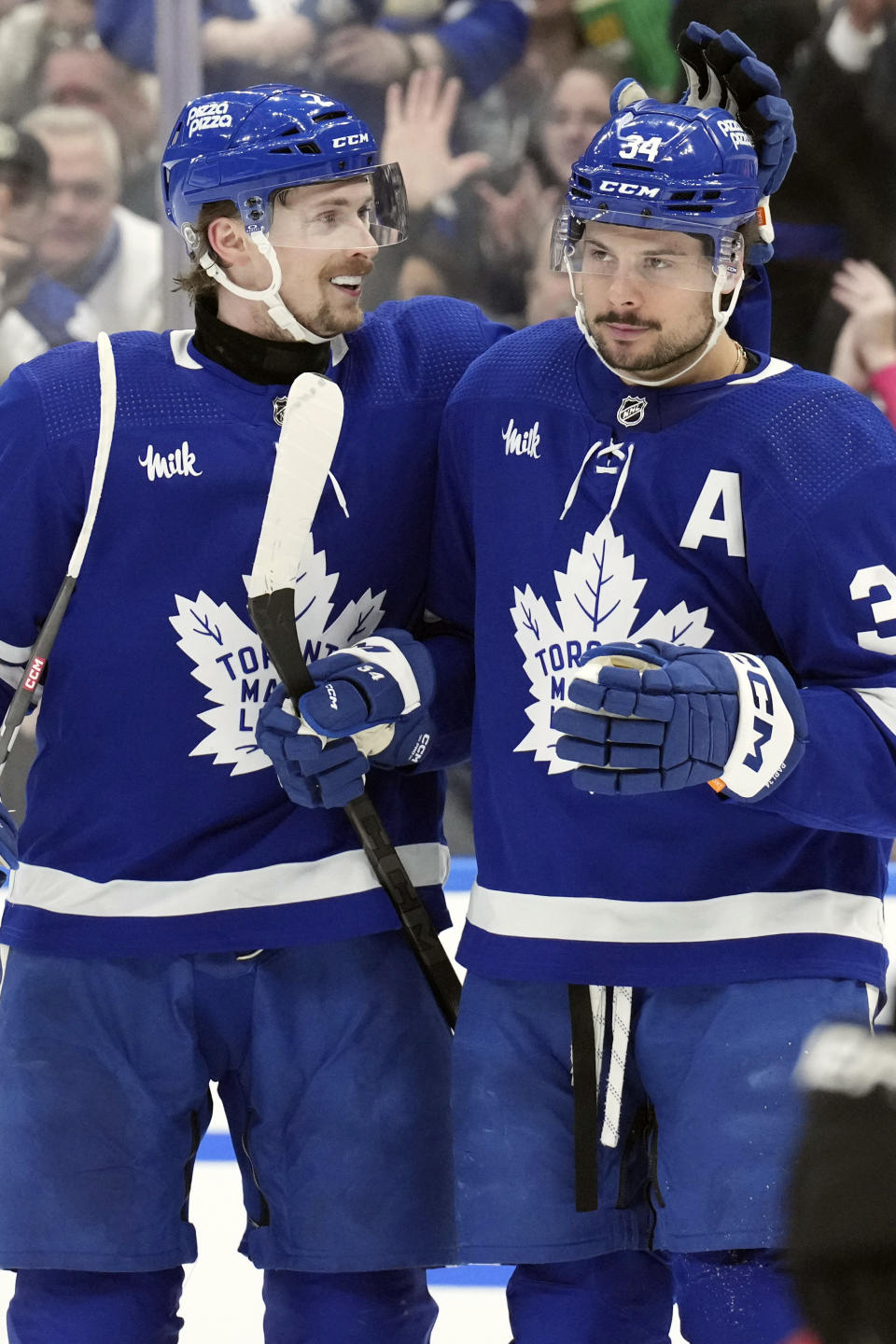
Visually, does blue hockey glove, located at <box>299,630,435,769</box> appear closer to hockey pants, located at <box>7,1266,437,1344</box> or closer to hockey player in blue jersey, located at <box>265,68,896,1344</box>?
hockey player in blue jersey, located at <box>265,68,896,1344</box>

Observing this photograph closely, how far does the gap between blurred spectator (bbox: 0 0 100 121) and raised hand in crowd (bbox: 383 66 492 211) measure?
23.5 inches

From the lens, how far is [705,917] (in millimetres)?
1781

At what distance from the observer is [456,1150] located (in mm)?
1863

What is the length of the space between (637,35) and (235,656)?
1902 millimetres

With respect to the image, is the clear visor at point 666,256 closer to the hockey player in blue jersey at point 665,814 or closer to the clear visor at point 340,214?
the hockey player in blue jersey at point 665,814

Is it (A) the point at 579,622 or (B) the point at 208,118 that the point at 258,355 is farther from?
(A) the point at 579,622

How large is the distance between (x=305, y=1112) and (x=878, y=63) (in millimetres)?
2220

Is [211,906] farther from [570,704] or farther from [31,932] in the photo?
[570,704]

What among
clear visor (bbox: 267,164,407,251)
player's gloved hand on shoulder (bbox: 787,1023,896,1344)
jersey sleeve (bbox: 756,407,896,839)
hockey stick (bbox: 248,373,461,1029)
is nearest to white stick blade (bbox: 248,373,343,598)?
hockey stick (bbox: 248,373,461,1029)

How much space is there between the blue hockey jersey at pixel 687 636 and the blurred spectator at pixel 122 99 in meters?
1.88

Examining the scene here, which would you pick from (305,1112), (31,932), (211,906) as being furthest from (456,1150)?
(31,932)

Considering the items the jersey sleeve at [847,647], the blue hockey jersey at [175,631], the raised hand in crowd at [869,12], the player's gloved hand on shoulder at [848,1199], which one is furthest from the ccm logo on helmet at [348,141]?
the raised hand in crowd at [869,12]

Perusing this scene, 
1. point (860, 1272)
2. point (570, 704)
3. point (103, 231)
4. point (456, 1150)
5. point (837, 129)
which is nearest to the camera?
point (860, 1272)

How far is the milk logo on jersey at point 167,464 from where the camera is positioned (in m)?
1.92
